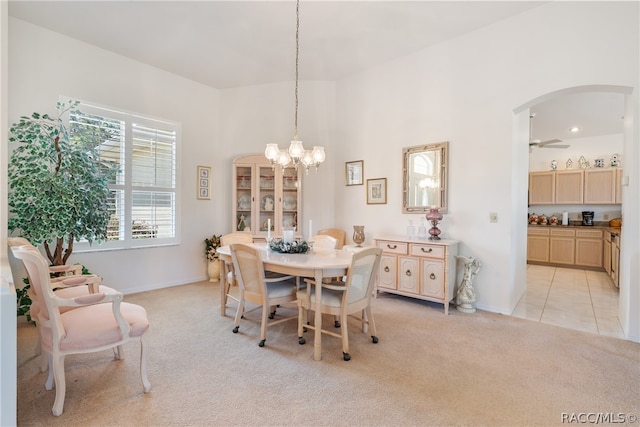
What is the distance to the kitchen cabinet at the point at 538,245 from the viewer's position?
6535 millimetres

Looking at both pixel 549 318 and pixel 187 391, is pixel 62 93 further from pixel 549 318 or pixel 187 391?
pixel 549 318

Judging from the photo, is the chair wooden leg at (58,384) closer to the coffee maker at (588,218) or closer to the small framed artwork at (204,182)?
the small framed artwork at (204,182)

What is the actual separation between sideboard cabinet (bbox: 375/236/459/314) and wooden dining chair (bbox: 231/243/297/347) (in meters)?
1.51

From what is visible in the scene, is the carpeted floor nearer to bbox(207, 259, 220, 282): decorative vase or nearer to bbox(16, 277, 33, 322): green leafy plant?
bbox(16, 277, 33, 322): green leafy plant

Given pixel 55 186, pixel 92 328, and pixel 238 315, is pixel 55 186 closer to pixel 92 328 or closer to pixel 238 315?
pixel 92 328

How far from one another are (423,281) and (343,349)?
163cm

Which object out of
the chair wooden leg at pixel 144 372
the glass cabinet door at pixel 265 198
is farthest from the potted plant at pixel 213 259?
the chair wooden leg at pixel 144 372

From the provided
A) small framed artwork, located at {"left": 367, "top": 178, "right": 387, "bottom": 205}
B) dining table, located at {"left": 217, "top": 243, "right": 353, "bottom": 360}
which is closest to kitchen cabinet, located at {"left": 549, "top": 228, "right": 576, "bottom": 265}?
small framed artwork, located at {"left": 367, "top": 178, "right": 387, "bottom": 205}

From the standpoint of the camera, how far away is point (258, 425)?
5.52 ft

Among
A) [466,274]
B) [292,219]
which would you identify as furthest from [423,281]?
[292,219]

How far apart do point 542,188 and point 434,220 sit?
4.61 meters

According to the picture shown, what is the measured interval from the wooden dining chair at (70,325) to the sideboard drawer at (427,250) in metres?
2.86

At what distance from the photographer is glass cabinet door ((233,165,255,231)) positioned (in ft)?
16.2

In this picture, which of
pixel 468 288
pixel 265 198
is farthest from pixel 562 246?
pixel 265 198
